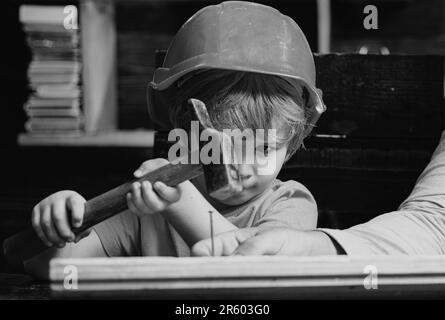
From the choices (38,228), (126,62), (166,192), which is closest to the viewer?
(166,192)

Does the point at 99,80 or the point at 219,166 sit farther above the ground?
the point at 99,80

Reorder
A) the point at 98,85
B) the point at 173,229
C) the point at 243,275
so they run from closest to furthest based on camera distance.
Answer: the point at 243,275 → the point at 173,229 → the point at 98,85

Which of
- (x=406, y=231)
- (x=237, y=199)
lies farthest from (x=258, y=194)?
(x=406, y=231)

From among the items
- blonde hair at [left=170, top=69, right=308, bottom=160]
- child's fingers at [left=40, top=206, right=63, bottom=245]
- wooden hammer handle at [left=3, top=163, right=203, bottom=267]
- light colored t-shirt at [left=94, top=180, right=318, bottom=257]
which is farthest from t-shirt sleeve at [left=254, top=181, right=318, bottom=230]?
child's fingers at [left=40, top=206, right=63, bottom=245]

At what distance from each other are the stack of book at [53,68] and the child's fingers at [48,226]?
1.64m

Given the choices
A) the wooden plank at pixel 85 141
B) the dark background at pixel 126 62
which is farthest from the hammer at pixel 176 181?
the dark background at pixel 126 62

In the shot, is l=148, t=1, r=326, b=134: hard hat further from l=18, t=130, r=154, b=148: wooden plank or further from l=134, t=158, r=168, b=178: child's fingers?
l=18, t=130, r=154, b=148: wooden plank

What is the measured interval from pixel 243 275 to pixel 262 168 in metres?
0.37

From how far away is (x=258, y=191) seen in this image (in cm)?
142

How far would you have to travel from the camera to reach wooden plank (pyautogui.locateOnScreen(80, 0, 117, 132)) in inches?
113

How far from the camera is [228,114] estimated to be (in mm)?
1334

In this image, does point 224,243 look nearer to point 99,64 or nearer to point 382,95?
point 382,95

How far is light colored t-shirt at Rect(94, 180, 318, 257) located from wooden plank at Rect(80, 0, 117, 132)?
1.43 meters
